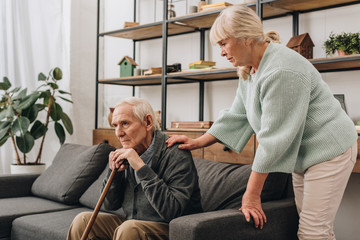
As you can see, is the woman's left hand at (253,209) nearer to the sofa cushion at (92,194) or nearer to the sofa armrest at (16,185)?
the sofa cushion at (92,194)

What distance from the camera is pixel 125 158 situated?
A: 1810 mm

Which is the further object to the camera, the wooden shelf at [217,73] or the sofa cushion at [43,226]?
the wooden shelf at [217,73]

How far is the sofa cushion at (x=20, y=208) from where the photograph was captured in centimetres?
262

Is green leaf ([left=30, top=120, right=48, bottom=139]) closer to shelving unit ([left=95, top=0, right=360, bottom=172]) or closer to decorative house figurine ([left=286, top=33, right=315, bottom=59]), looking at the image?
shelving unit ([left=95, top=0, right=360, bottom=172])

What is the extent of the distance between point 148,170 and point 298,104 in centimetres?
63

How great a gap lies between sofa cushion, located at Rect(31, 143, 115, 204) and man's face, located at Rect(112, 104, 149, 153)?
116 centimetres

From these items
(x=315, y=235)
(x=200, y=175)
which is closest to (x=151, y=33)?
(x=200, y=175)

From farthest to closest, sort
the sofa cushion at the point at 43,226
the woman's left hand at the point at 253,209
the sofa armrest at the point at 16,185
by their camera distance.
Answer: the sofa armrest at the point at 16,185 < the sofa cushion at the point at 43,226 < the woman's left hand at the point at 253,209

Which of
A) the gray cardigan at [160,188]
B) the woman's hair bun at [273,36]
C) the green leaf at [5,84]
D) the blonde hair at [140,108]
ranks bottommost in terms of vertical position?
the gray cardigan at [160,188]

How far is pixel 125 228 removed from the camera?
66.9 inches

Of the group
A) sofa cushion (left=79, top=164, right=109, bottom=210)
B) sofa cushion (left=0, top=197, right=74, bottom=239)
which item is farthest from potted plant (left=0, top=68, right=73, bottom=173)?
sofa cushion (left=79, top=164, right=109, bottom=210)

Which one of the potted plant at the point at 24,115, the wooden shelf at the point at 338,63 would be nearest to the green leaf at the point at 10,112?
the potted plant at the point at 24,115

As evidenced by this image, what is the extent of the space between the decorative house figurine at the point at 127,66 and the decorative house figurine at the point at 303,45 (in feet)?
5.34

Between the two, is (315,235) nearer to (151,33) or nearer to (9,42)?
(151,33)
